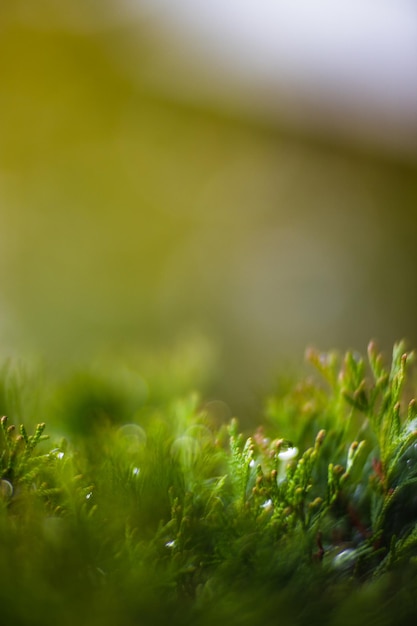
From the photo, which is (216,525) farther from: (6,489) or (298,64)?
(298,64)

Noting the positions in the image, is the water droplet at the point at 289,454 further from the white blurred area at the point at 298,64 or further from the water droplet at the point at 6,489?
the white blurred area at the point at 298,64

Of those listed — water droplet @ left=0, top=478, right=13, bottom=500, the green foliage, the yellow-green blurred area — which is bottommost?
the green foliage

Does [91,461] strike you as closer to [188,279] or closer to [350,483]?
[350,483]

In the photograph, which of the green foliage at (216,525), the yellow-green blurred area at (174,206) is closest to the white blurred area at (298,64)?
the yellow-green blurred area at (174,206)

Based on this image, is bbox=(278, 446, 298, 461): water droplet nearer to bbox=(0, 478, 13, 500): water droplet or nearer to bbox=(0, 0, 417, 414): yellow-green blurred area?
bbox=(0, 478, 13, 500): water droplet

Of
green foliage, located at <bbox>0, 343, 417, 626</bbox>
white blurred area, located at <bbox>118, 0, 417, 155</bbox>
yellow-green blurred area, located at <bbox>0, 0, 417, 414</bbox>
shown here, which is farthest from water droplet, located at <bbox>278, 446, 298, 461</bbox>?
white blurred area, located at <bbox>118, 0, 417, 155</bbox>

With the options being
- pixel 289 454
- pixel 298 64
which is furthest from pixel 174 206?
pixel 289 454

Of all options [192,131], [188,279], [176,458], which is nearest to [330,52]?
[192,131]
